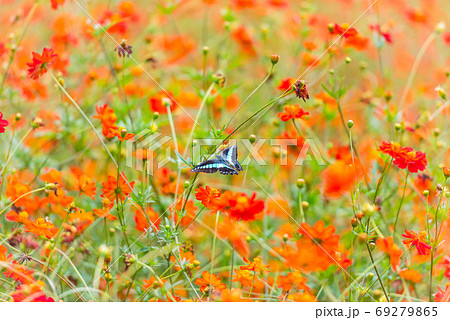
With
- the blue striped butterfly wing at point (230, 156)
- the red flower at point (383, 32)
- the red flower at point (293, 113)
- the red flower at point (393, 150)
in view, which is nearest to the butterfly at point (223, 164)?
the blue striped butterfly wing at point (230, 156)

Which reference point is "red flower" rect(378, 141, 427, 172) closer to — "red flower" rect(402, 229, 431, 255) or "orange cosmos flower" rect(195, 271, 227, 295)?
"red flower" rect(402, 229, 431, 255)

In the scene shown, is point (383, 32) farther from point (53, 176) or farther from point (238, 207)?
point (53, 176)

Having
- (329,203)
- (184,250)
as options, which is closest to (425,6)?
(329,203)

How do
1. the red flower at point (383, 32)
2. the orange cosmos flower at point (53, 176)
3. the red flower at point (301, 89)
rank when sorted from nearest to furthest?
the red flower at point (301, 89) < the orange cosmos flower at point (53, 176) < the red flower at point (383, 32)

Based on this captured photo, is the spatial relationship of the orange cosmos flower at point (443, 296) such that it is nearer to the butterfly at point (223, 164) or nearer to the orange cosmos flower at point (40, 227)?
the butterfly at point (223, 164)

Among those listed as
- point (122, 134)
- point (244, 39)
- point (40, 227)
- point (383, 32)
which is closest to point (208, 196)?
point (122, 134)

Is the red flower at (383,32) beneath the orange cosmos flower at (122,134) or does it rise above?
above

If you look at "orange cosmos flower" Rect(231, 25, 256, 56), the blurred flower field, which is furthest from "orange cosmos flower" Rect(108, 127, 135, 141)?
"orange cosmos flower" Rect(231, 25, 256, 56)
